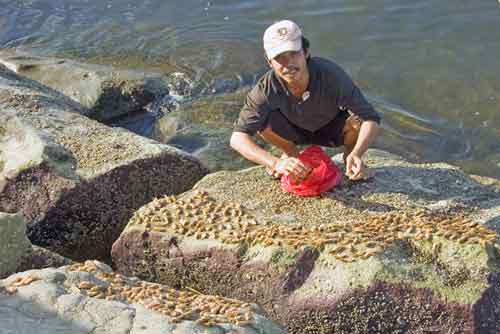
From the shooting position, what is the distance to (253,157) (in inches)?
227

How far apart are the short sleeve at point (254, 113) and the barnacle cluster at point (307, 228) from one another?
0.58m

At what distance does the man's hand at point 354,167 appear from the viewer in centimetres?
554

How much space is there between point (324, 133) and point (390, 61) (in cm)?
374

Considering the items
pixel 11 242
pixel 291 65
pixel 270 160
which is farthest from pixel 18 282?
pixel 291 65

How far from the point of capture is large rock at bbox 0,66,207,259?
6066mm

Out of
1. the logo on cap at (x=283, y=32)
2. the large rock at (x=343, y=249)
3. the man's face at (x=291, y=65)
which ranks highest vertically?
the logo on cap at (x=283, y=32)

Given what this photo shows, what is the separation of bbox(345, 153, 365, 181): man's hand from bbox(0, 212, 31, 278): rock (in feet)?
7.19

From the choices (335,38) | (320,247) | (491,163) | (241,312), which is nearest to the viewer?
(241,312)

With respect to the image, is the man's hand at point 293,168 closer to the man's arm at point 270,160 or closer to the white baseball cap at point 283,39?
the man's arm at point 270,160

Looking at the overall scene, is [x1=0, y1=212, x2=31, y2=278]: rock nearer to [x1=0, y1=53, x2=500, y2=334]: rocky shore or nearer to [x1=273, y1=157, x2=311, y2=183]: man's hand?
[x1=0, y1=53, x2=500, y2=334]: rocky shore

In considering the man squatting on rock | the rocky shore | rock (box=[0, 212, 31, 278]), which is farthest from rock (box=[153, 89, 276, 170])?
rock (box=[0, 212, 31, 278])

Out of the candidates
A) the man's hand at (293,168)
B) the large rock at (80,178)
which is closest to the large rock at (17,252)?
the large rock at (80,178)

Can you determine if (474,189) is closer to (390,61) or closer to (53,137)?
(53,137)

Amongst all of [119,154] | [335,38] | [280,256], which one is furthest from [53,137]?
[335,38]
